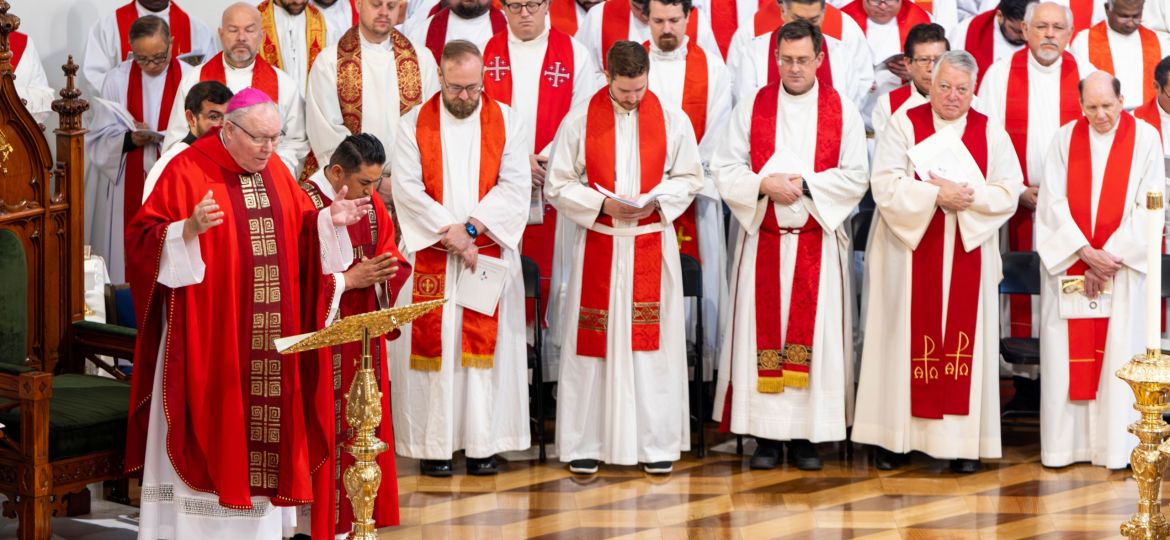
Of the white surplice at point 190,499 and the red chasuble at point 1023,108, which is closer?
the white surplice at point 190,499

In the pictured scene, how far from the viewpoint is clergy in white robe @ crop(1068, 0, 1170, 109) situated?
8688mm

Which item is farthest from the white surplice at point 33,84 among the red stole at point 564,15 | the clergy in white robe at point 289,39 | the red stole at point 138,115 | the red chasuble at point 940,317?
the red chasuble at point 940,317

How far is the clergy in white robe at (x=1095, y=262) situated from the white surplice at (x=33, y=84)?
204 inches

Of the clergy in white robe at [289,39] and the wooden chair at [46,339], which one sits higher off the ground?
the clergy in white robe at [289,39]

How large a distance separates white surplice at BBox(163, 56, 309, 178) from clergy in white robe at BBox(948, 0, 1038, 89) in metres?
3.45

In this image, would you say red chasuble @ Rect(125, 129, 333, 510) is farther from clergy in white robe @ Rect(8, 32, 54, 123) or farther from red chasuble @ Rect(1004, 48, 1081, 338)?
red chasuble @ Rect(1004, 48, 1081, 338)

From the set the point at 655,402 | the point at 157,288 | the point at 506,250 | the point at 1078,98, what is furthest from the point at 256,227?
the point at 1078,98

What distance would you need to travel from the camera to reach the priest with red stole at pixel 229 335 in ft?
17.5

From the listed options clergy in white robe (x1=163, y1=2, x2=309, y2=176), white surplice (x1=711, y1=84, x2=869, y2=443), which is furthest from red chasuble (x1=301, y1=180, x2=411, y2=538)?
clergy in white robe (x1=163, y1=2, x2=309, y2=176)

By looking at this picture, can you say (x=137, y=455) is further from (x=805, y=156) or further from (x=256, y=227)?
(x=805, y=156)

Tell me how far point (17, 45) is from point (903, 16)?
15.8 ft

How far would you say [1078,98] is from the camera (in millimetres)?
7988

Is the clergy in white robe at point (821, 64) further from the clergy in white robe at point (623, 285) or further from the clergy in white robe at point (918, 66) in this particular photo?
the clergy in white robe at point (623, 285)

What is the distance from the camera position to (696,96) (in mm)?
8125
